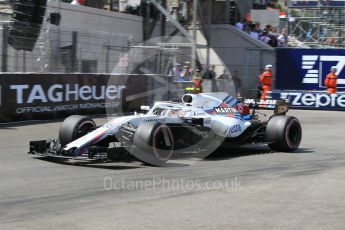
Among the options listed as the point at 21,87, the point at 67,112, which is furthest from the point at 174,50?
the point at 21,87

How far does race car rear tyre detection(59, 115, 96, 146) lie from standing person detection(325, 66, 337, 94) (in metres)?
15.0

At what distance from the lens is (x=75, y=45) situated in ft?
54.7

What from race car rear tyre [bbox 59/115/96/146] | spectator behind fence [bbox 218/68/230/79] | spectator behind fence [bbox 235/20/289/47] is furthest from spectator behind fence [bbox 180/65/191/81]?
race car rear tyre [bbox 59/115/96/146]

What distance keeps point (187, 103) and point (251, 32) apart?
2039 cm

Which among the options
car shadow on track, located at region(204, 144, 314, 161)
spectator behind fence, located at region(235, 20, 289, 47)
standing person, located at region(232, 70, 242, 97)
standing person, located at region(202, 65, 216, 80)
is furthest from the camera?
spectator behind fence, located at region(235, 20, 289, 47)

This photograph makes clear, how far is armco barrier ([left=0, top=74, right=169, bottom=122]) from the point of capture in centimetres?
1407

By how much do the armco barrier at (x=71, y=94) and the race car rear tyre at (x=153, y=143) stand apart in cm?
663

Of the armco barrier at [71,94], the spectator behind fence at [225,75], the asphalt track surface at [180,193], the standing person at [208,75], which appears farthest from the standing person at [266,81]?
the asphalt track surface at [180,193]

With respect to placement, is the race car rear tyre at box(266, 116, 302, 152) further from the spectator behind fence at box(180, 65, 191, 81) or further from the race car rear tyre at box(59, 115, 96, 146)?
the spectator behind fence at box(180, 65, 191, 81)

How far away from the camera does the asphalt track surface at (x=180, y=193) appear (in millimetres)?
5359

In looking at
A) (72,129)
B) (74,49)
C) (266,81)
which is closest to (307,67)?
(266,81)

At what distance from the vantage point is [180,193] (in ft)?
21.6

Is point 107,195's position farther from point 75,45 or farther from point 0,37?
point 75,45

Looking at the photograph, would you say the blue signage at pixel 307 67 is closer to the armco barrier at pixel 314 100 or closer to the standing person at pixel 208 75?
the armco barrier at pixel 314 100
